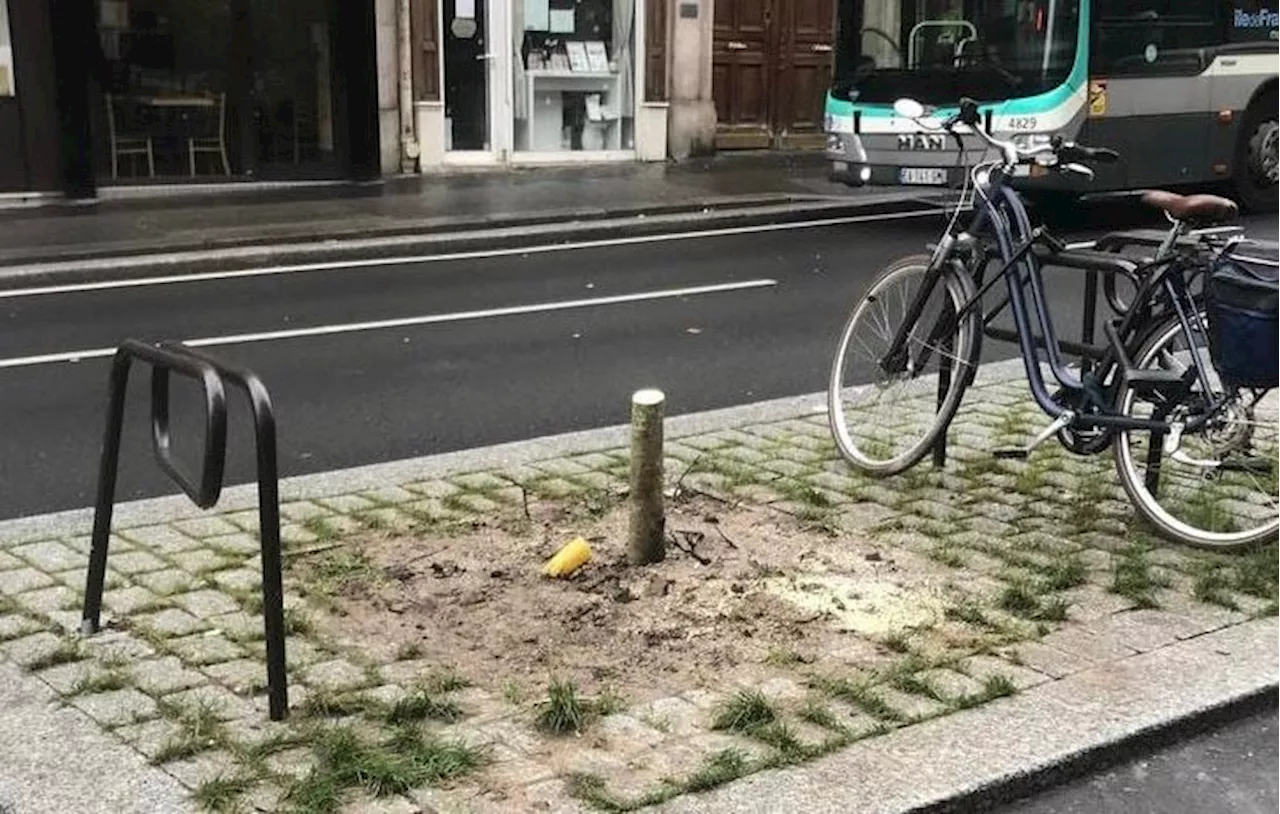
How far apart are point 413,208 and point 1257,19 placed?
26.9 feet

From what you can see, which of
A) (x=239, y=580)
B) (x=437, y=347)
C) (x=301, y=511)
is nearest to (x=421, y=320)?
(x=437, y=347)

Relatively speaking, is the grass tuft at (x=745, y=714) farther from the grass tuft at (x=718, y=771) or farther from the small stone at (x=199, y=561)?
the small stone at (x=199, y=561)

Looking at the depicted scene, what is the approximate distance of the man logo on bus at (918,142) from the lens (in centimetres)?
1303

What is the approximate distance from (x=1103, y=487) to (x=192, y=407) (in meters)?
4.28

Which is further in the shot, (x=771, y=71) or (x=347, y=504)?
(x=771, y=71)

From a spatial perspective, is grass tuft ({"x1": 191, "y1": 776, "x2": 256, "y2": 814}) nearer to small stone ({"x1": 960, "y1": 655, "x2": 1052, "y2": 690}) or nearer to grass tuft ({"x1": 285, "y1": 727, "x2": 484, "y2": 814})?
grass tuft ({"x1": 285, "y1": 727, "x2": 484, "y2": 814})

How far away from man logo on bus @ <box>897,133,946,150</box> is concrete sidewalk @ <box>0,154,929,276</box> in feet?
5.59

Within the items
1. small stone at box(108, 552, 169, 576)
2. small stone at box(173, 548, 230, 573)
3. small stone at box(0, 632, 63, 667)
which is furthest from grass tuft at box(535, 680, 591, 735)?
small stone at box(108, 552, 169, 576)

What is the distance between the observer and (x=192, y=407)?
7297 mm

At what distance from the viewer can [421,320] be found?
371 inches

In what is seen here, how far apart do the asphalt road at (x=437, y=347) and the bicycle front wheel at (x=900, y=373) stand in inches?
54.1

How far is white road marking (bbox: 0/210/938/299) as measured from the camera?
432 inches

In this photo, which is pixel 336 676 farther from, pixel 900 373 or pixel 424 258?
pixel 424 258

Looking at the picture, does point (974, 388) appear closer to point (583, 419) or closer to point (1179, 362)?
point (583, 419)
